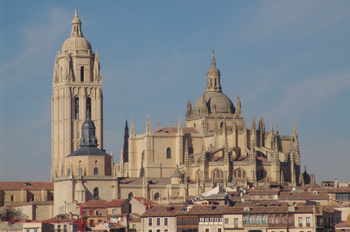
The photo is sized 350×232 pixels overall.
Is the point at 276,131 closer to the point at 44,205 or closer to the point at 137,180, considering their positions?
the point at 137,180

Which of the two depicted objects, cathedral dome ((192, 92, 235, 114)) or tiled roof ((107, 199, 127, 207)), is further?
cathedral dome ((192, 92, 235, 114))

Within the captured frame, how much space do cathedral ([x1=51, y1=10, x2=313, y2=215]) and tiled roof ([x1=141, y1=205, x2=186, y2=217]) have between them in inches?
556

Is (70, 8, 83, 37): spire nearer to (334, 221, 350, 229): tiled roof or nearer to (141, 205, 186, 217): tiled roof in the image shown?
(141, 205, 186, 217): tiled roof

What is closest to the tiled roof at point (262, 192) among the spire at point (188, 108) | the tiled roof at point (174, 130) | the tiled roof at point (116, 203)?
the tiled roof at point (116, 203)

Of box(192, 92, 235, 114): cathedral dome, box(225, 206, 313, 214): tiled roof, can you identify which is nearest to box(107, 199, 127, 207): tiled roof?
box(225, 206, 313, 214): tiled roof

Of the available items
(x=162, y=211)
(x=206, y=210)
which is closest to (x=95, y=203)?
(x=162, y=211)

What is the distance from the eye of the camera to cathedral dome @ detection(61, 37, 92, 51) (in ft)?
459

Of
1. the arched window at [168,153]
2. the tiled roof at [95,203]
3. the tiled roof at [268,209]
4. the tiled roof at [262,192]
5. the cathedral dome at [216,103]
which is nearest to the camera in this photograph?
the tiled roof at [268,209]

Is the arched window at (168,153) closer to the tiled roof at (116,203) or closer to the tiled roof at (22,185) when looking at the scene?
the tiled roof at (22,185)

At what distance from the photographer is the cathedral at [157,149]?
396 feet

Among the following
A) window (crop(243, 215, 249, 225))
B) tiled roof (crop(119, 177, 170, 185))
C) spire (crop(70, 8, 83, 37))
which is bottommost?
window (crop(243, 215, 249, 225))

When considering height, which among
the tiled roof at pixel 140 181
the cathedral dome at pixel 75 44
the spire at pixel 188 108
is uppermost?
the cathedral dome at pixel 75 44

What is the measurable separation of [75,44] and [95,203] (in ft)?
108

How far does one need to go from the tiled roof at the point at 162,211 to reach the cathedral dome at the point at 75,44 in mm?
41689
